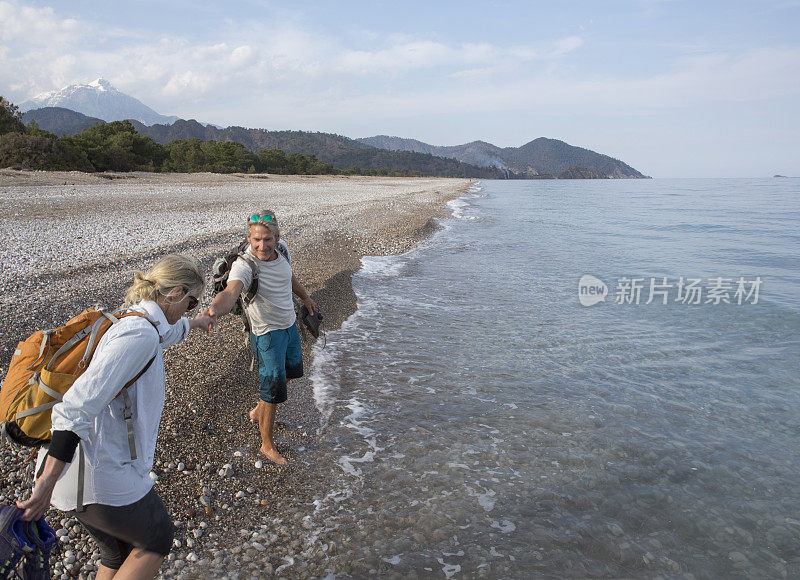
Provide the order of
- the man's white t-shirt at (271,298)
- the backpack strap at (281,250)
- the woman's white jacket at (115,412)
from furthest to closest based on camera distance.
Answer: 1. the backpack strap at (281,250)
2. the man's white t-shirt at (271,298)
3. the woman's white jacket at (115,412)

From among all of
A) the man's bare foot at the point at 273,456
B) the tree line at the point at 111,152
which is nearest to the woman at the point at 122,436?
the man's bare foot at the point at 273,456

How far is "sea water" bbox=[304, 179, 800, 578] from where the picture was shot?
3.74m

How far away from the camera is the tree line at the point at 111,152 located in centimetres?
3372

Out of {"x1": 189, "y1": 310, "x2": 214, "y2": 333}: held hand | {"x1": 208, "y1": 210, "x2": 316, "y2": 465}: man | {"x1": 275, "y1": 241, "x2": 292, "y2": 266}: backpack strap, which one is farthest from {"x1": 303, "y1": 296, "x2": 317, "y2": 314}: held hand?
{"x1": 189, "y1": 310, "x2": 214, "y2": 333}: held hand

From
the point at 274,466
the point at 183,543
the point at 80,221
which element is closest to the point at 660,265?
the point at 274,466

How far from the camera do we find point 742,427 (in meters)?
5.64

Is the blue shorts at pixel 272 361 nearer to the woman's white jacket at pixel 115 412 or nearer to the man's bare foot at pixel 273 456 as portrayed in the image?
the man's bare foot at pixel 273 456

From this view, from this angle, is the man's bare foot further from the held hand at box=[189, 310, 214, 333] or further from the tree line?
the tree line

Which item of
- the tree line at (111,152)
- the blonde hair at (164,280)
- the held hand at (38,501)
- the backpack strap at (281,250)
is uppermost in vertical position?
the tree line at (111,152)

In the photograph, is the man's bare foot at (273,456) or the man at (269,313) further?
the man's bare foot at (273,456)

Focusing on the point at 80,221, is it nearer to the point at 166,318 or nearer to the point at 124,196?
the point at 124,196

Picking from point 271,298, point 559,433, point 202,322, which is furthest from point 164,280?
point 559,433

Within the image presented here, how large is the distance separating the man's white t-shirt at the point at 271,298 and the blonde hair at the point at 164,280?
1.39 metres

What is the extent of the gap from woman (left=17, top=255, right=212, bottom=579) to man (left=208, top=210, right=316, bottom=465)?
128 cm
